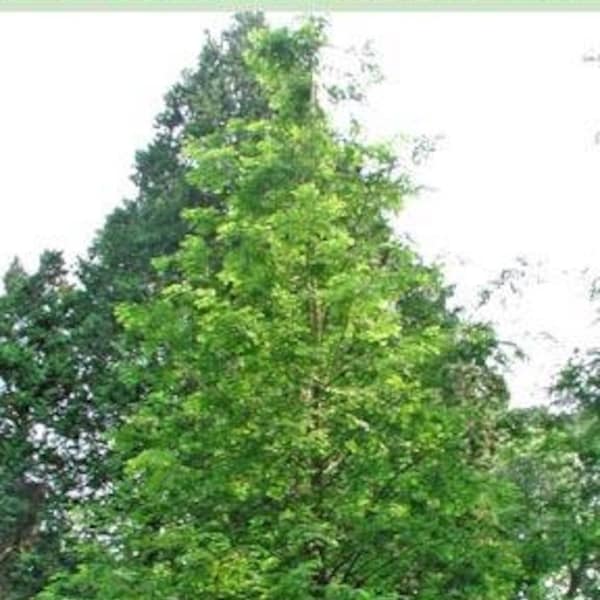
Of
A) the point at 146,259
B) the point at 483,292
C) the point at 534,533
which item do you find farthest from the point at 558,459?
the point at 146,259

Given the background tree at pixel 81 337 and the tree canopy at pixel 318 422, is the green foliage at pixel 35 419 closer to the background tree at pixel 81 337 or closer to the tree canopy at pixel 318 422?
the background tree at pixel 81 337

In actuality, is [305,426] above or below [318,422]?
below

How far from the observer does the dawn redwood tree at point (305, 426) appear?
425 inches

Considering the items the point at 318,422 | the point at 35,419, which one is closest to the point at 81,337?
the point at 35,419

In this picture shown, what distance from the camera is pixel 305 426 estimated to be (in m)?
10.9

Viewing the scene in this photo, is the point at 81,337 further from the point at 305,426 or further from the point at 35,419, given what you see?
the point at 305,426

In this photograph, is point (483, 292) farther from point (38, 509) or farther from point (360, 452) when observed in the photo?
point (38, 509)

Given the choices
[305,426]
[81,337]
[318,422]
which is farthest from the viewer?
[81,337]

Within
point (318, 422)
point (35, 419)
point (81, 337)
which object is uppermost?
point (81, 337)

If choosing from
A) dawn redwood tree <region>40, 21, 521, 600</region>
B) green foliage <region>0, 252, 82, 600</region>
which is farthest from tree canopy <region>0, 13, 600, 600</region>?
green foliage <region>0, 252, 82, 600</region>

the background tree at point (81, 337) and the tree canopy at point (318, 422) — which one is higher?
the background tree at point (81, 337)

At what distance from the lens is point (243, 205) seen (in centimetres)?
1260

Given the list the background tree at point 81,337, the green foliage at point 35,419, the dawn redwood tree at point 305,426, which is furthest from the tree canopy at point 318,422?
the green foliage at point 35,419

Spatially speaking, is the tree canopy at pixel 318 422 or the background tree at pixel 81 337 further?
the background tree at pixel 81 337
